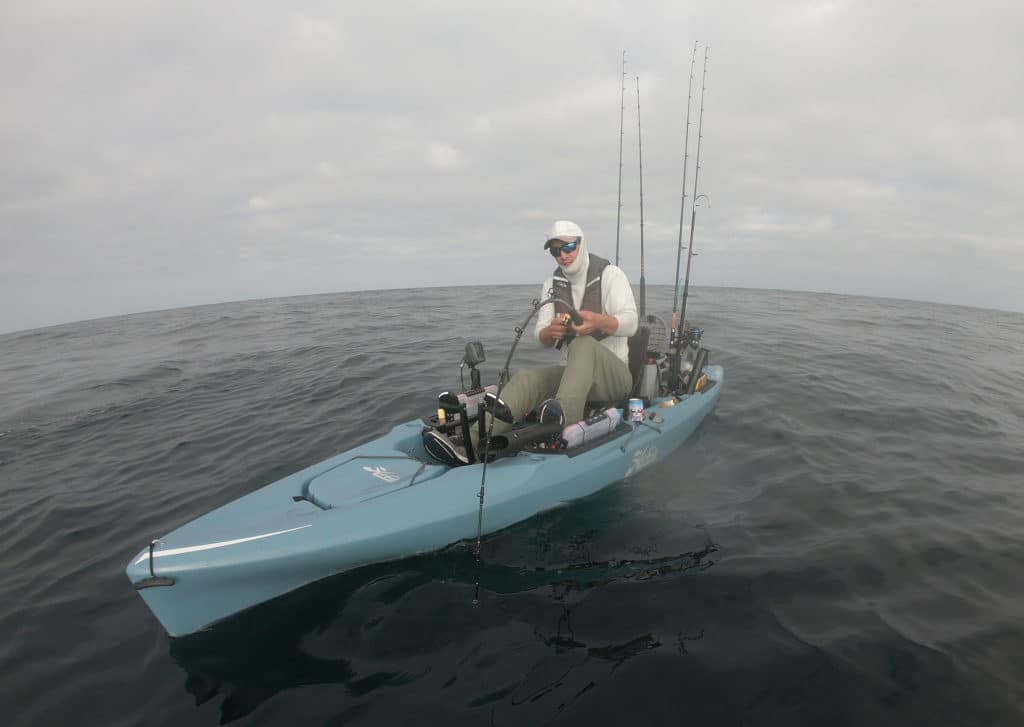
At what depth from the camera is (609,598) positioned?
353cm

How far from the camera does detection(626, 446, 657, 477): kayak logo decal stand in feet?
17.3

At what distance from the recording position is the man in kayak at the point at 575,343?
477 centimetres

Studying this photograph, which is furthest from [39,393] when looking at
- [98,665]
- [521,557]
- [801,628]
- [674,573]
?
[801,628]

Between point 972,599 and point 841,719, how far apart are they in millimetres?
2096

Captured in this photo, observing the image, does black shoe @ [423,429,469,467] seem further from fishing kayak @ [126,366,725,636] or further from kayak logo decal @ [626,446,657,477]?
kayak logo decal @ [626,446,657,477]

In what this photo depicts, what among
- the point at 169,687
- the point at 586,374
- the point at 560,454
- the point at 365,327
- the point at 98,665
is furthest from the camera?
the point at 365,327

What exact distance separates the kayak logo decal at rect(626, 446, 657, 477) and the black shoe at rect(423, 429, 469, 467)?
2197 millimetres

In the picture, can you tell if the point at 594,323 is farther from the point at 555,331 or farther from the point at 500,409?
the point at 500,409

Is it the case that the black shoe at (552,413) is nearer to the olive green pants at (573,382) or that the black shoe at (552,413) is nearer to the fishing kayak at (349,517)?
the olive green pants at (573,382)

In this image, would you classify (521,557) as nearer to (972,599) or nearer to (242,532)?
(242,532)

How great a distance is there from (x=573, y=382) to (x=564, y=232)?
192 cm

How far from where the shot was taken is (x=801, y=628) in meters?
3.22

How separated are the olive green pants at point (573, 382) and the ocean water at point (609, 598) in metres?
1.23

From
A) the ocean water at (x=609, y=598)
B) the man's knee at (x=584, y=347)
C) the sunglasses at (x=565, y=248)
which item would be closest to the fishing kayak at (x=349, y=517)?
the ocean water at (x=609, y=598)
